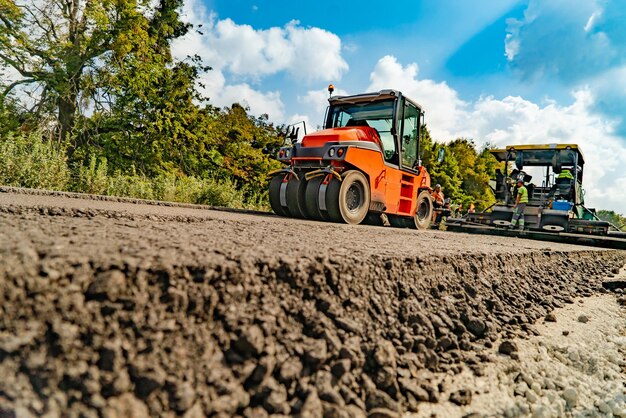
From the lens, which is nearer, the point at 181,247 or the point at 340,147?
the point at 181,247

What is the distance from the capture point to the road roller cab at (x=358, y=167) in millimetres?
5617

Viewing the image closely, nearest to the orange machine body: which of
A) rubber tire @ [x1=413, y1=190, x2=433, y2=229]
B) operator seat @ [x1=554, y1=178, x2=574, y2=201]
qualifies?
rubber tire @ [x1=413, y1=190, x2=433, y2=229]

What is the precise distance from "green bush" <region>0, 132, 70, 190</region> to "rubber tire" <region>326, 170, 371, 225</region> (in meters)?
4.58

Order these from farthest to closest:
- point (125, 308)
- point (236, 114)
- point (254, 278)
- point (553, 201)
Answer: point (236, 114) → point (553, 201) → point (254, 278) → point (125, 308)

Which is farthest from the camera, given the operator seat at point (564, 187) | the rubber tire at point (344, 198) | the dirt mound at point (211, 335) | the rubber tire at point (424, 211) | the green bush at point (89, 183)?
the operator seat at point (564, 187)

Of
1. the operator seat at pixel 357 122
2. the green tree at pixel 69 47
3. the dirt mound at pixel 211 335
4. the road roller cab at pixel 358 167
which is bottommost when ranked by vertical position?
the dirt mound at pixel 211 335

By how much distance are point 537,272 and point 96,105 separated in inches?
457

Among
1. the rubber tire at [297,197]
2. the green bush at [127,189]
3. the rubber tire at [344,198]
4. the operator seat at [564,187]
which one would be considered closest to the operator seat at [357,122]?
the rubber tire at [344,198]

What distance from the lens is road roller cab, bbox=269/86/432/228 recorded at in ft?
18.4

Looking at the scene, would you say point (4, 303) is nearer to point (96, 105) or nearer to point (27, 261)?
point (27, 261)

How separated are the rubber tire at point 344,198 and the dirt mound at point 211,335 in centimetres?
357

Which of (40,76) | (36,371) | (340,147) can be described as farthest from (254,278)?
(40,76)

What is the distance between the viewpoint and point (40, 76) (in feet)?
34.5

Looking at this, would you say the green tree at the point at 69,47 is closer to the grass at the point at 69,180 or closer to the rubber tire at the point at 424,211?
the grass at the point at 69,180
